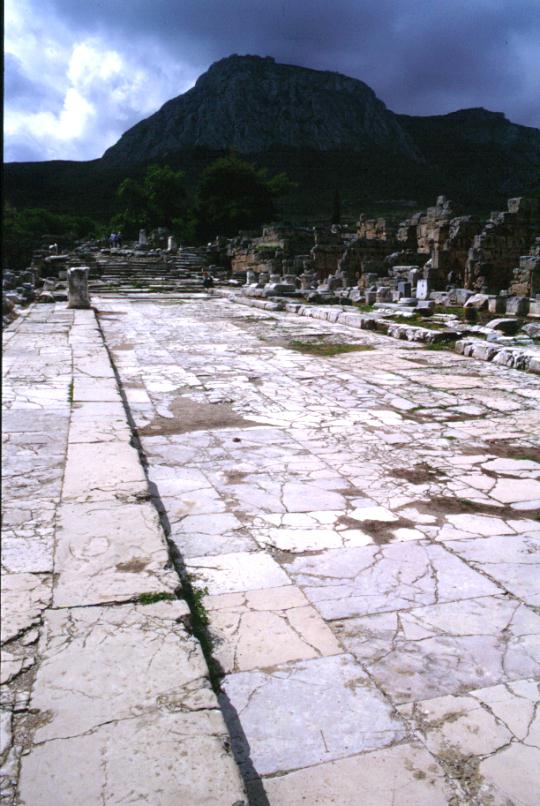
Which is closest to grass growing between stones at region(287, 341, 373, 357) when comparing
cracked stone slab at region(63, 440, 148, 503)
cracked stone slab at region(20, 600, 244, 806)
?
cracked stone slab at region(63, 440, 148, 503)

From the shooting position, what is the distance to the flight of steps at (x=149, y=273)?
2592 cm

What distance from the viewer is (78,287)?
16234 mm

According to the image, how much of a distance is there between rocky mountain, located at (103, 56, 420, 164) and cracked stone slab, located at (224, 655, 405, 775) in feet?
411

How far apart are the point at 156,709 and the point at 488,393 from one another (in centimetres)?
597

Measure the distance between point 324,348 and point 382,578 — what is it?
765 cm

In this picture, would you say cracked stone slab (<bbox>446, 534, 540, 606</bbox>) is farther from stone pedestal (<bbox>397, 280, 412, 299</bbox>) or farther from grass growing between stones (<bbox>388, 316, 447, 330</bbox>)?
stone pedestal (<bbox>397, 280, 412, 299</bbox>)

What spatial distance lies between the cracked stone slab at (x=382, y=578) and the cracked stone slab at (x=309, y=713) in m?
0.42

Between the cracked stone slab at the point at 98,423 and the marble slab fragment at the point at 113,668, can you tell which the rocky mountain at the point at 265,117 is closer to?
the cracked stone slab at the point at 98,423

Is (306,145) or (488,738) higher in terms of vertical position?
(306,145)

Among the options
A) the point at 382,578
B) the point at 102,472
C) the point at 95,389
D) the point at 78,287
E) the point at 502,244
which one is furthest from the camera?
the point at 502,244

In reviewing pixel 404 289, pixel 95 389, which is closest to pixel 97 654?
pixel 95 389

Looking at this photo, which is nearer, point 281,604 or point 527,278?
point 281,604

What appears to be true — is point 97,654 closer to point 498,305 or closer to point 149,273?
point 498,305

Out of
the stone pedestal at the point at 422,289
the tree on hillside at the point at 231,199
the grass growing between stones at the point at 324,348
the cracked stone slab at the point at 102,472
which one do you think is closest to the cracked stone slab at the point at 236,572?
the cracked stone slab at the point at 102,472
